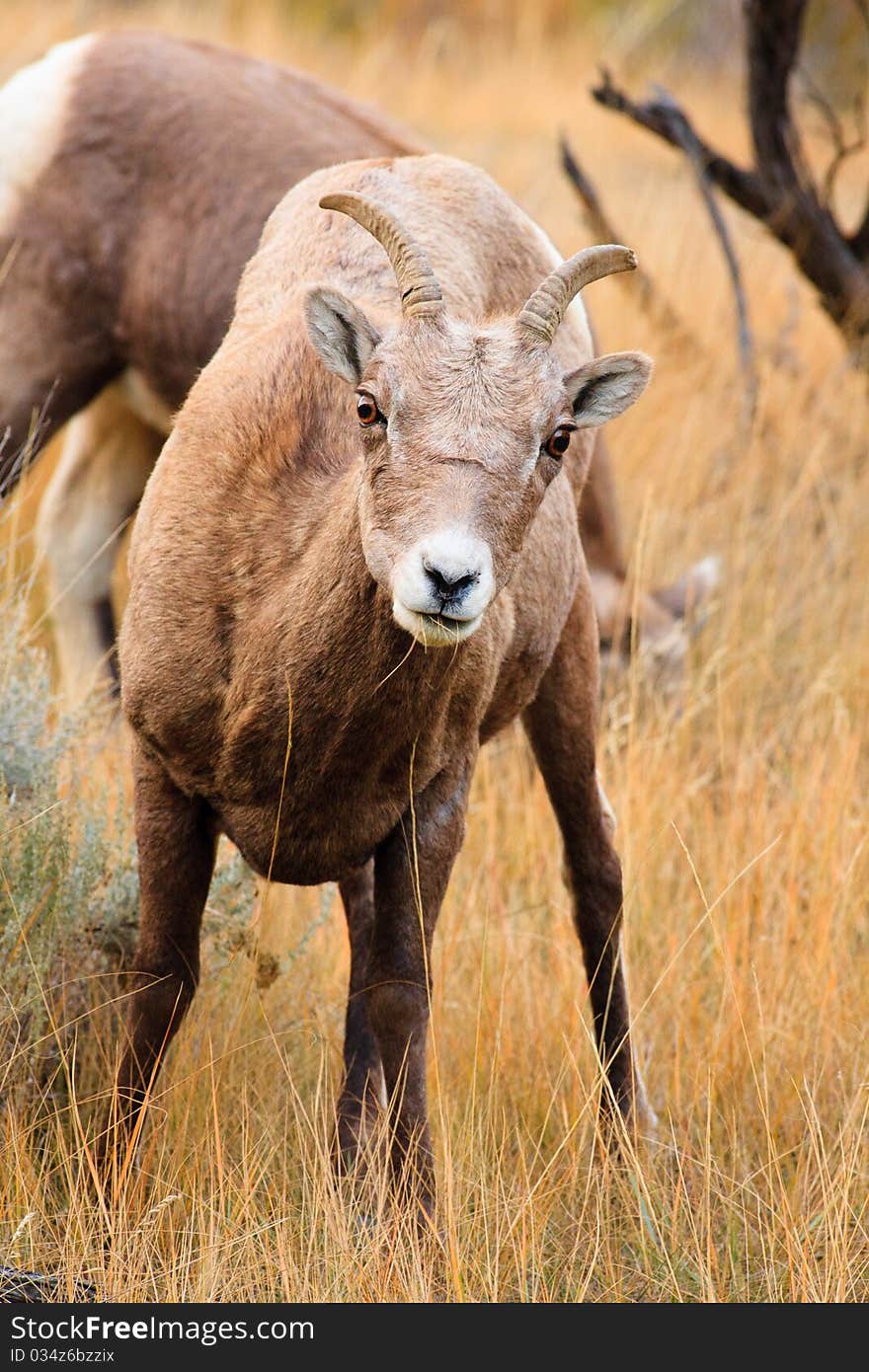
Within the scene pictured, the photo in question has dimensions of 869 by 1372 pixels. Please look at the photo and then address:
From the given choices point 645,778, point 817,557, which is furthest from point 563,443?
point 817,557

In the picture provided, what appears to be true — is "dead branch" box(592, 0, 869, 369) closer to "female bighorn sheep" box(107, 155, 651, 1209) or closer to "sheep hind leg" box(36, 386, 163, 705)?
"sheep hind leg" box(36, 386, 163, 705)

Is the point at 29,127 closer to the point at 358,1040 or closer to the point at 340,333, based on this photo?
the point at 340,333

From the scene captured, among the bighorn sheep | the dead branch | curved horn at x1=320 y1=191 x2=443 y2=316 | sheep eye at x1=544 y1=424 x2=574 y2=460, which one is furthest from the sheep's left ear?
the dead branch

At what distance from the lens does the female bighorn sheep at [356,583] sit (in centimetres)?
293

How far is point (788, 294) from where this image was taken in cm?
771

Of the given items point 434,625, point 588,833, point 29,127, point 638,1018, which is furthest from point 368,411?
point 29,127

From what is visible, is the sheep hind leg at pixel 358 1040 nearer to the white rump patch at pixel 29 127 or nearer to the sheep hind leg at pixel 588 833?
the sheep hind leg at pixel 588 833

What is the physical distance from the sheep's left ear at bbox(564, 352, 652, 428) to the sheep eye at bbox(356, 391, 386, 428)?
16.6 inches

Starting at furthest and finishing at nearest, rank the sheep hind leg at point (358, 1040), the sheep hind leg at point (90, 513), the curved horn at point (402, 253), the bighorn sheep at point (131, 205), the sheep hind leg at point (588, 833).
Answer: the sheep hind leg at point (90, 513) → the bighorn sheep at point (131, 205) → the sheep hind leg at point (588, 833) → the sheep hind leg at point (358, 1040) → the curved horn at point (402, 253)

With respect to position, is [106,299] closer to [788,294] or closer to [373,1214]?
[373,1214]

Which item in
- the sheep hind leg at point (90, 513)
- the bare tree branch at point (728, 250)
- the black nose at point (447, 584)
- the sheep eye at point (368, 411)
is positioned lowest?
the sheep hind leg at point (90, 513)

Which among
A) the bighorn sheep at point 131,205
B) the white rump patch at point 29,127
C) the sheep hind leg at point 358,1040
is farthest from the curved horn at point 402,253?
the white rump patch at point 29,127

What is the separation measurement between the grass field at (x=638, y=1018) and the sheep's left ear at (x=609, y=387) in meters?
0.85

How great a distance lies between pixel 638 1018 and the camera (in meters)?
4.02
